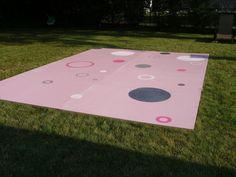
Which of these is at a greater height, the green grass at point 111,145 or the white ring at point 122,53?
the white ring at point 122,53

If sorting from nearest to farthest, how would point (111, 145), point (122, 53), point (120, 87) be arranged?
point (111, 145)
point (120, 87)
point (122, 53)

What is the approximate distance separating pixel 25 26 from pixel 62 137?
13.3 metres

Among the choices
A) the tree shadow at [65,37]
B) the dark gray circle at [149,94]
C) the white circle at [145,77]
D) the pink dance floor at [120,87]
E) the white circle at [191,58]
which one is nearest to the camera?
the pink dance floor at [120,87]

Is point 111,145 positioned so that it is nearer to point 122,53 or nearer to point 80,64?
point 80,64

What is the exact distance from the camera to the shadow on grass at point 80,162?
2.33 metres

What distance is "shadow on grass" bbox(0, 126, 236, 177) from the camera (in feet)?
7.64

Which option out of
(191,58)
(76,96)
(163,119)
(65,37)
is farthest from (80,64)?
(65,37)

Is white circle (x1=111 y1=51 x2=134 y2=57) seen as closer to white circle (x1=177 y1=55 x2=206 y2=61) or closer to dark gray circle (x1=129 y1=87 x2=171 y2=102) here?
white circle (x1=177 y1=55 x2=206 y2=61)

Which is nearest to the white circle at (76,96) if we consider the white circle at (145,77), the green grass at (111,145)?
the green grass at (111,145)

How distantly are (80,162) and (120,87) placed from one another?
2098 mm

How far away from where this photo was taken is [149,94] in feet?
13.5

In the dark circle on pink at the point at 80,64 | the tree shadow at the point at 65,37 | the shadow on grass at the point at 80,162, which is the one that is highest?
the tree shadow at the point at 65,37

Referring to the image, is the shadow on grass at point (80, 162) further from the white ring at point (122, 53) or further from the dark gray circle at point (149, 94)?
the white ring at point (122, 53)

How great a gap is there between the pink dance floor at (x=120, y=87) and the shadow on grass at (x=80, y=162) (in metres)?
0.74
